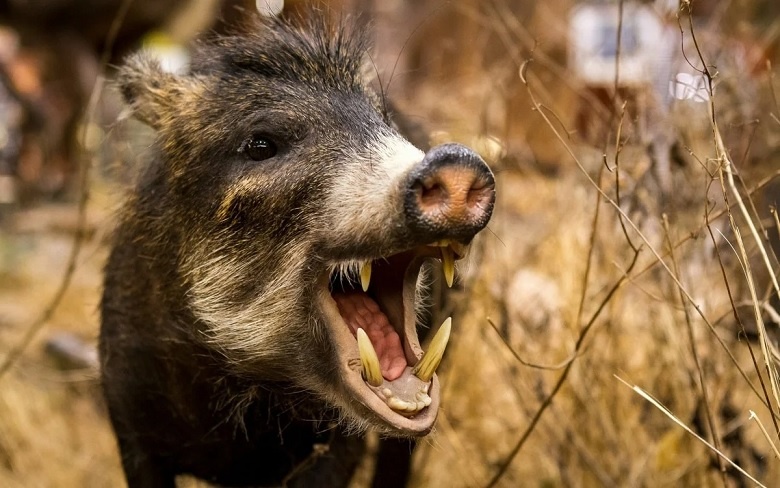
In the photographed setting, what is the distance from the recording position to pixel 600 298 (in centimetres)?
389

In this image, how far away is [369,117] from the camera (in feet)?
7.72

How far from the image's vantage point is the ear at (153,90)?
265cm

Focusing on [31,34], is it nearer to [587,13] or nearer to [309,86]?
[587,13]

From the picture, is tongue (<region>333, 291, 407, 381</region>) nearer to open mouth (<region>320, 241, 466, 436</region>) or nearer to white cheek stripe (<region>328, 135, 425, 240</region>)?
open mouth (<region>320, 241, 466, 436</region>)

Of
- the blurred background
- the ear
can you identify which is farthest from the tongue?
the ear

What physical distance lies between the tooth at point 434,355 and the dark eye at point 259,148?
27.3 inches

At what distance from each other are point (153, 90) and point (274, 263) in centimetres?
79

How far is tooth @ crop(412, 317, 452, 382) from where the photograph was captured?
189cm

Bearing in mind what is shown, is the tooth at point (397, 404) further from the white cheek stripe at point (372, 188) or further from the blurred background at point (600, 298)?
the blurred background at point (600, 298)

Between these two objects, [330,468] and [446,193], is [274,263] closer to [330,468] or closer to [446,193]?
[446,193]

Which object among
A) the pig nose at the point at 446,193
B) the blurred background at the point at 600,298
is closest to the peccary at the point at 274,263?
the pig nose at the point at 446,193

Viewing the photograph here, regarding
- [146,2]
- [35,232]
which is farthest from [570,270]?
[146,2]

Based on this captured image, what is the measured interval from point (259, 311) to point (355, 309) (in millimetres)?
267

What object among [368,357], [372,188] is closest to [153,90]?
[372,188]
